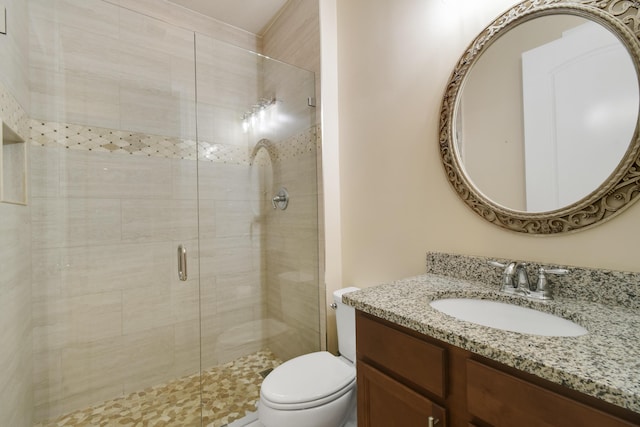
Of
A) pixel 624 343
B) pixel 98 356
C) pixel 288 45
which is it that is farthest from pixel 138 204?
pixel 624 343

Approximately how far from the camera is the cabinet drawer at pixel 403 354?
0.73 metres

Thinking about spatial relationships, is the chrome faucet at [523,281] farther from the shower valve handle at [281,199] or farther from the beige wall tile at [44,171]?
the beige wall tile at [44,171]

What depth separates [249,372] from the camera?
195 centimetres

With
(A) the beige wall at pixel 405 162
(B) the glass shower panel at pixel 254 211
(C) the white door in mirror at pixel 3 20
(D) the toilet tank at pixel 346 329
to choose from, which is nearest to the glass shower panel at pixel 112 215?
(B) the glass shower panel at pixel 254 211

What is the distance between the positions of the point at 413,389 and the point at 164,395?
1805 millimetres

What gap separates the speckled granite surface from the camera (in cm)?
49

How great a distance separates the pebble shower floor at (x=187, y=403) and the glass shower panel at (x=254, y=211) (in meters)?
0.04

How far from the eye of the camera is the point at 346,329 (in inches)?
61.2

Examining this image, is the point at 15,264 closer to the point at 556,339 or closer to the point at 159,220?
the point at 159,220

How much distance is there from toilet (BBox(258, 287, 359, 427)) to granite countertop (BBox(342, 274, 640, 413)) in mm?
544

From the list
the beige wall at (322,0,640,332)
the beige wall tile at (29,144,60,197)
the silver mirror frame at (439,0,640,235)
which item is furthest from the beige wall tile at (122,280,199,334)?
the silver mirror frame at (439,0,640,235)

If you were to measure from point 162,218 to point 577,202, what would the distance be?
2209mm

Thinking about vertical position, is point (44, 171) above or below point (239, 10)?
below

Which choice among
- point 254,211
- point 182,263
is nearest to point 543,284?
point 254,211
